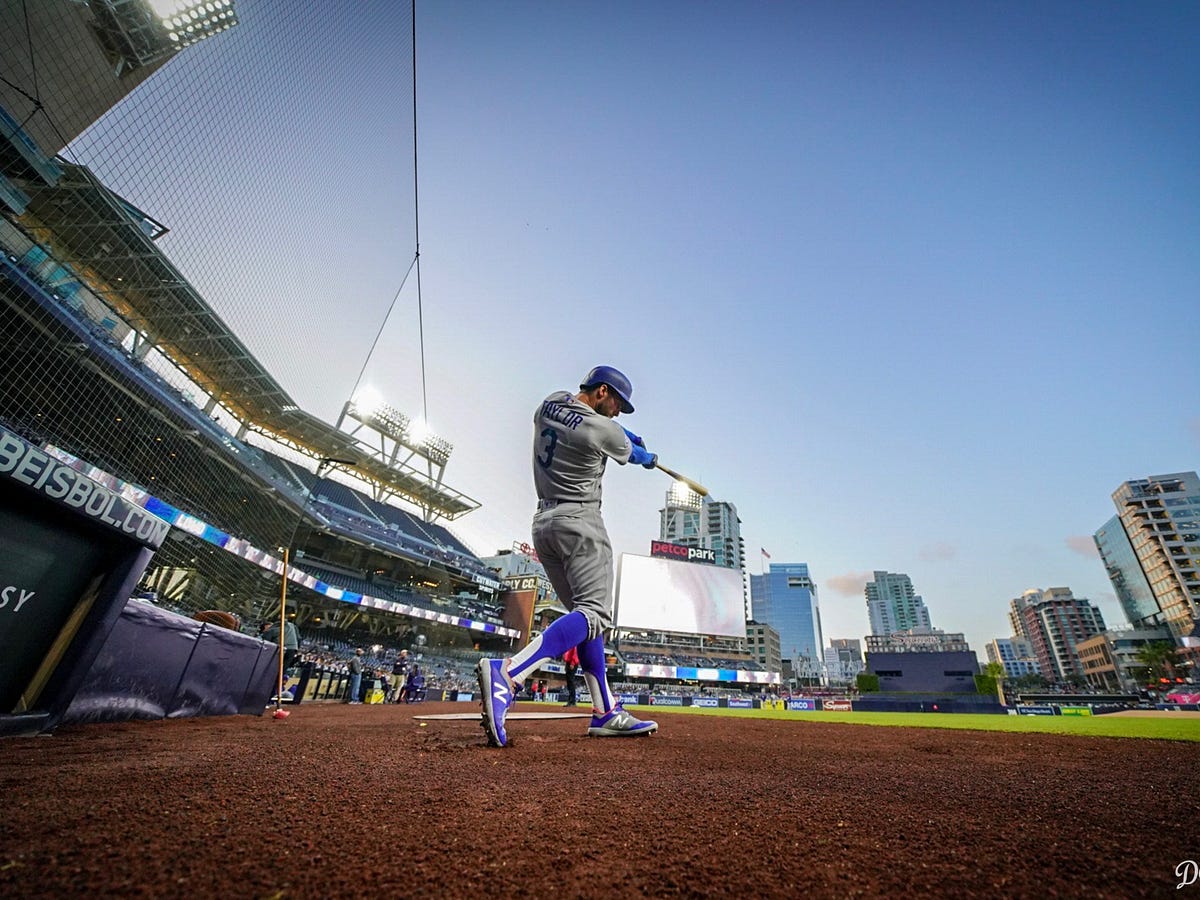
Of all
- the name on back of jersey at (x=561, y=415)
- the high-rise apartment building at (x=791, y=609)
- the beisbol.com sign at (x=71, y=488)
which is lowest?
the beisbol.com sign at (x=71, y=488)

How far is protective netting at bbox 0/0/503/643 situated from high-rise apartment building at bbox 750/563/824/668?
358ft

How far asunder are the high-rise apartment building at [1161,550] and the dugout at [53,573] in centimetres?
7774

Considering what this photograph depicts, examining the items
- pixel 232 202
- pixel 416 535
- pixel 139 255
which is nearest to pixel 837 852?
pixel 232 202

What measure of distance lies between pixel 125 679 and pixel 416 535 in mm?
33598

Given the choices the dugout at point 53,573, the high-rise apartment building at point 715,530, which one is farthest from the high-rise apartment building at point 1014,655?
the dugout at point 53,573

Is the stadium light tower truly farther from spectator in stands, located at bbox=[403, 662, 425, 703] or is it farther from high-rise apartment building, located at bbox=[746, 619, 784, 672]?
high-rise apartment building, located at bbox=[746, 619, 784, 672]

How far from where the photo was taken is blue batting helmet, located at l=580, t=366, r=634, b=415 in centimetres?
308

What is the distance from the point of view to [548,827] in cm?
101

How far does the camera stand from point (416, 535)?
3425 centimetres

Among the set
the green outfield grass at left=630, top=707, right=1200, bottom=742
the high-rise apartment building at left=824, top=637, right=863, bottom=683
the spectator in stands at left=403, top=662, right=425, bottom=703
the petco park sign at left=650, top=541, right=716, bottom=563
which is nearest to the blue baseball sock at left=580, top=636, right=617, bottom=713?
the green outfield grass at left=630, top=707, right=1200, bottom=742

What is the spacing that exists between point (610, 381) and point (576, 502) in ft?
2.81

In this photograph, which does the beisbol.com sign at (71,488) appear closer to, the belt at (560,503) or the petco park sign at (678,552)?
the belt at (560,503)

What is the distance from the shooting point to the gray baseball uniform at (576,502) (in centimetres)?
261

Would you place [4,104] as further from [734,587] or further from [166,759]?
[734,587]
